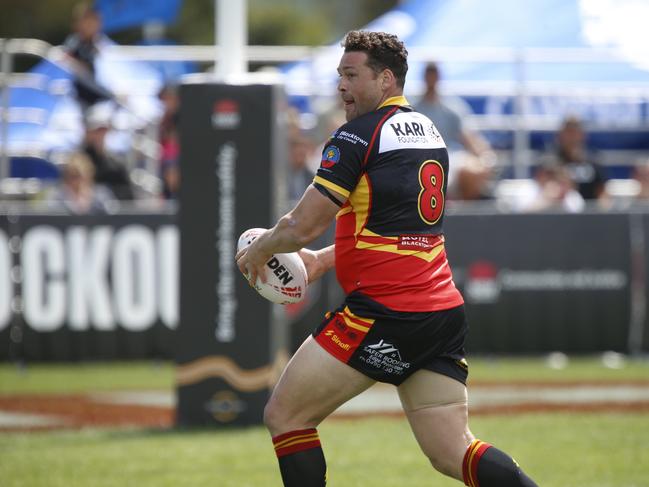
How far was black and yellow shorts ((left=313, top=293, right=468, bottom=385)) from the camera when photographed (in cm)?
562

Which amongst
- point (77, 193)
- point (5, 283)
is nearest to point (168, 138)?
point (77, 193)

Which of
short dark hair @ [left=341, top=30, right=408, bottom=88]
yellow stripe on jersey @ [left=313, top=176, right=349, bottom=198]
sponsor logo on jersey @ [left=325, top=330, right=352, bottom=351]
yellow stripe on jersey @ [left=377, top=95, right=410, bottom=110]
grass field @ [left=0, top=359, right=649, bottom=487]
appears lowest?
grass field @ [left=0, top=359, right=649, bottom=487]

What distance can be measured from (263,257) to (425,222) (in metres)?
0.73

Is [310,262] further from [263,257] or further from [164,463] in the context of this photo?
[164,463]

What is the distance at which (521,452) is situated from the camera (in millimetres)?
8789

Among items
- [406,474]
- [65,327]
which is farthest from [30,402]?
[406,474]

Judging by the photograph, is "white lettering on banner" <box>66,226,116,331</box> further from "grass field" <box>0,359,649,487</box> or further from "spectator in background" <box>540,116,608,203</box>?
"spectator in background" <box>540,116,608,203</box>

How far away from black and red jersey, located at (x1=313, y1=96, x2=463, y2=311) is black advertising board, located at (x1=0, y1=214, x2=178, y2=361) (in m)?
8.44

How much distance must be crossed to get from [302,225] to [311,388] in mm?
719

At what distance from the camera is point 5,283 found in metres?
13.9

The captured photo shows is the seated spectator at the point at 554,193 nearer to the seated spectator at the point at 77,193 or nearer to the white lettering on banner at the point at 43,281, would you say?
the seated spectator at the point at 77,193

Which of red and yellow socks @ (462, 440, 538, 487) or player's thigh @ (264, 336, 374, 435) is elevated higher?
player's thigh @ (264, 336, 374, 435)

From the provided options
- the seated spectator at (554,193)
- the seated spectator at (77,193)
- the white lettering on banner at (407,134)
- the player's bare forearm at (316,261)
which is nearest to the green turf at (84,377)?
the seated spectator at (77,193)

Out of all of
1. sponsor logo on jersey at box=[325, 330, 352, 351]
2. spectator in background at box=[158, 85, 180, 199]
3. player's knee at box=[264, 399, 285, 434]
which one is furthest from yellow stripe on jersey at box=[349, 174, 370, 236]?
spectator in background at box=[158, 85, 180, 199]
